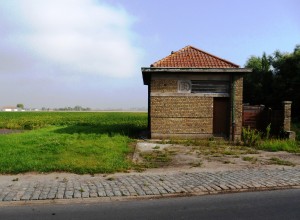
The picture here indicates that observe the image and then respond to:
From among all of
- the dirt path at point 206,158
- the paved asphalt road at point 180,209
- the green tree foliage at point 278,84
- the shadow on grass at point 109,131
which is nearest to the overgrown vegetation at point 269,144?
the dirt path at point 206,158

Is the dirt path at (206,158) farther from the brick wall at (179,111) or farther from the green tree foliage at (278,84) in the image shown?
the green tree foliage at (278,84)

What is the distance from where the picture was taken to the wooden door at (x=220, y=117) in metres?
17.3

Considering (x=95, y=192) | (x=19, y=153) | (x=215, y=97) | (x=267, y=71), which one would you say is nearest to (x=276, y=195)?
(x=95, y=192)

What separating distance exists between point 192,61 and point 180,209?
12.9 m

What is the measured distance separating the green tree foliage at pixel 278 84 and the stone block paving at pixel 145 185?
2766 cm

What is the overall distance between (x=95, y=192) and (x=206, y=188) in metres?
2.49

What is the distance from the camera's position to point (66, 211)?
19.4 feet

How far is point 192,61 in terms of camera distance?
58.7 ft

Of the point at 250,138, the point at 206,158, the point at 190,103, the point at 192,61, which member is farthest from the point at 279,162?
the point at 192,61


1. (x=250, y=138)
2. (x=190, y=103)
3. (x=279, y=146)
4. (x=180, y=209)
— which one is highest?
(x=190, y=103)

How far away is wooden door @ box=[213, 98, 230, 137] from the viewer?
17328 mm

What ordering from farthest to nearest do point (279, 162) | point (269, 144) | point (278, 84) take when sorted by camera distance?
point (278, 84) → point (269, 144) → point (279, 162)

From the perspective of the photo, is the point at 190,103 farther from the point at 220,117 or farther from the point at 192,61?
the point at 192,61

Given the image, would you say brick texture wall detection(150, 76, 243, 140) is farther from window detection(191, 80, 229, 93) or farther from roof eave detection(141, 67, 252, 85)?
roof eave detection(141, 67, 252, 85)
